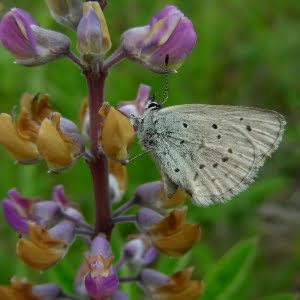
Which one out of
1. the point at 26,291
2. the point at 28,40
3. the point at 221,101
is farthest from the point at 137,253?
the point at 221,101

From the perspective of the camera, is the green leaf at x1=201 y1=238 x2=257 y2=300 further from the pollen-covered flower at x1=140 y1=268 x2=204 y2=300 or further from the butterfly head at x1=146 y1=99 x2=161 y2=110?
the butterfly head at x1=146 y1=99 x2=161 y2=110

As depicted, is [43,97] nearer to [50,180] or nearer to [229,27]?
[50,180]

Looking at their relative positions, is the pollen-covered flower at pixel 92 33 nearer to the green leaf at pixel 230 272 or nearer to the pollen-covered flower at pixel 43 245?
the pollen-covered flower at pixel 43 245

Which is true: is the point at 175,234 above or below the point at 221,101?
above

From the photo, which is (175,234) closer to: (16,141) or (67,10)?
(16,141)

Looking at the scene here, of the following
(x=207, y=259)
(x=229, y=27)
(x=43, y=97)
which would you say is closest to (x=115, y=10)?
(x=229, y=27)

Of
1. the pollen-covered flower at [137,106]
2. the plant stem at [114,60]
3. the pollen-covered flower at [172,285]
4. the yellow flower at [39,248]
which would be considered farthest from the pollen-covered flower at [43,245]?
the plant stem at [114,60]

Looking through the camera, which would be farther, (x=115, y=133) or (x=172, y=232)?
(x=172, y=232)
